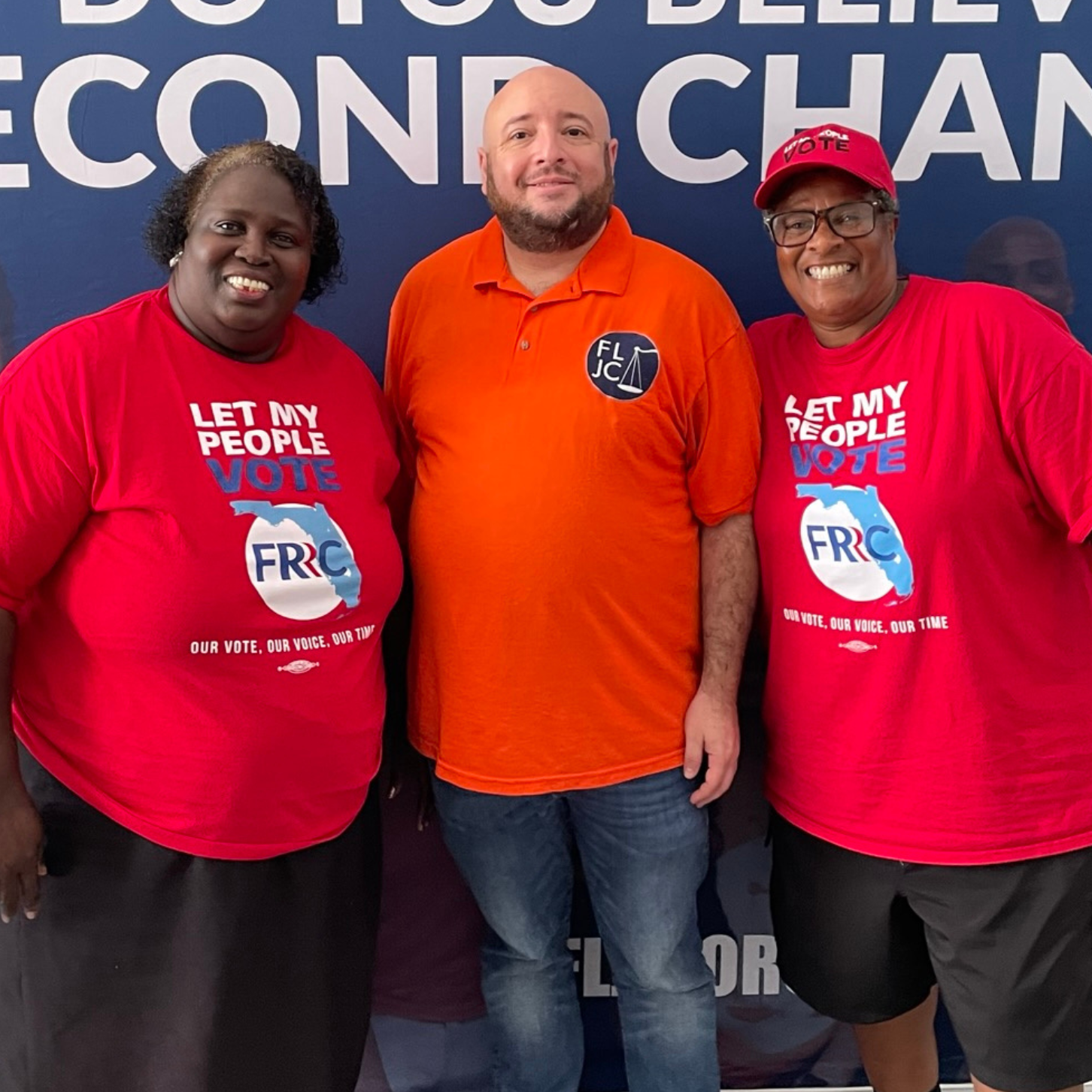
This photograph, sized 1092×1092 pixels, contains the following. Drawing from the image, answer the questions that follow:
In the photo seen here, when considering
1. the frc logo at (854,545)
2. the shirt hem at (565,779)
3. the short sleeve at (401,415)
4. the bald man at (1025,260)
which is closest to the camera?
the frc logo at (854,545)

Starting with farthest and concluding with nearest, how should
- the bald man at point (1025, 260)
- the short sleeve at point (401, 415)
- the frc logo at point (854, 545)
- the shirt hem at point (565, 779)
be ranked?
1. the bald man at point (1025, 260)
2. the short sleeve at point (401, 415)
3. the shirt hem at point (565, 779)
4. the frc logo at point (854, 545)

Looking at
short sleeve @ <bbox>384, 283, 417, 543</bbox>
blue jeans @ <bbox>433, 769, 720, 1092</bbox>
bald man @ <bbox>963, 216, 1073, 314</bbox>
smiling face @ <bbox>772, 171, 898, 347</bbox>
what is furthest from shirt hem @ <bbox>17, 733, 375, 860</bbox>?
bald man @ <bbox>963, 216, 1073, 314</bbox>

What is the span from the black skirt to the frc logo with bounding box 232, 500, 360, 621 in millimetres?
353

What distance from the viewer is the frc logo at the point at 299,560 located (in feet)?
4.31

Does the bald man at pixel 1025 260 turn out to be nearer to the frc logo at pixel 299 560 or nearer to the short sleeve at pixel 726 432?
the short sleeve at pixel 726 432

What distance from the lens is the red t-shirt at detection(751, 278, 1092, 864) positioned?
140cm

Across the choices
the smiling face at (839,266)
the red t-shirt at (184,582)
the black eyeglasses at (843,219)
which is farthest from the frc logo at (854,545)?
the red t-shirt at (184,582)

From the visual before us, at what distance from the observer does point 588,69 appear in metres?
1.81

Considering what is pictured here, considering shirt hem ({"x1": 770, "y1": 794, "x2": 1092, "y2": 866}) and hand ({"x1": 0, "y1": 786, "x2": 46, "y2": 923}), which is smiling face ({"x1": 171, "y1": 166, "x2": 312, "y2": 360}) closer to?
hand ({"x1": 0, "y1": 786, "x2": 46, "y2": 923})

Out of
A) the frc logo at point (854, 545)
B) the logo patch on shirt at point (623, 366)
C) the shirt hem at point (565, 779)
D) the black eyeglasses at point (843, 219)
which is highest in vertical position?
the black eyeglasses at point (843, 219)

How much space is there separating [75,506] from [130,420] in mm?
122

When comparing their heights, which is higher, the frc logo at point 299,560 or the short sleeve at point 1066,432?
the short sleeve at point 1066,432

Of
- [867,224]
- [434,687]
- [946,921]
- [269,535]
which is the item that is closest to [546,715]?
[434,687]

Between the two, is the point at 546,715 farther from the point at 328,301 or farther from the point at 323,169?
the point at 323,169
